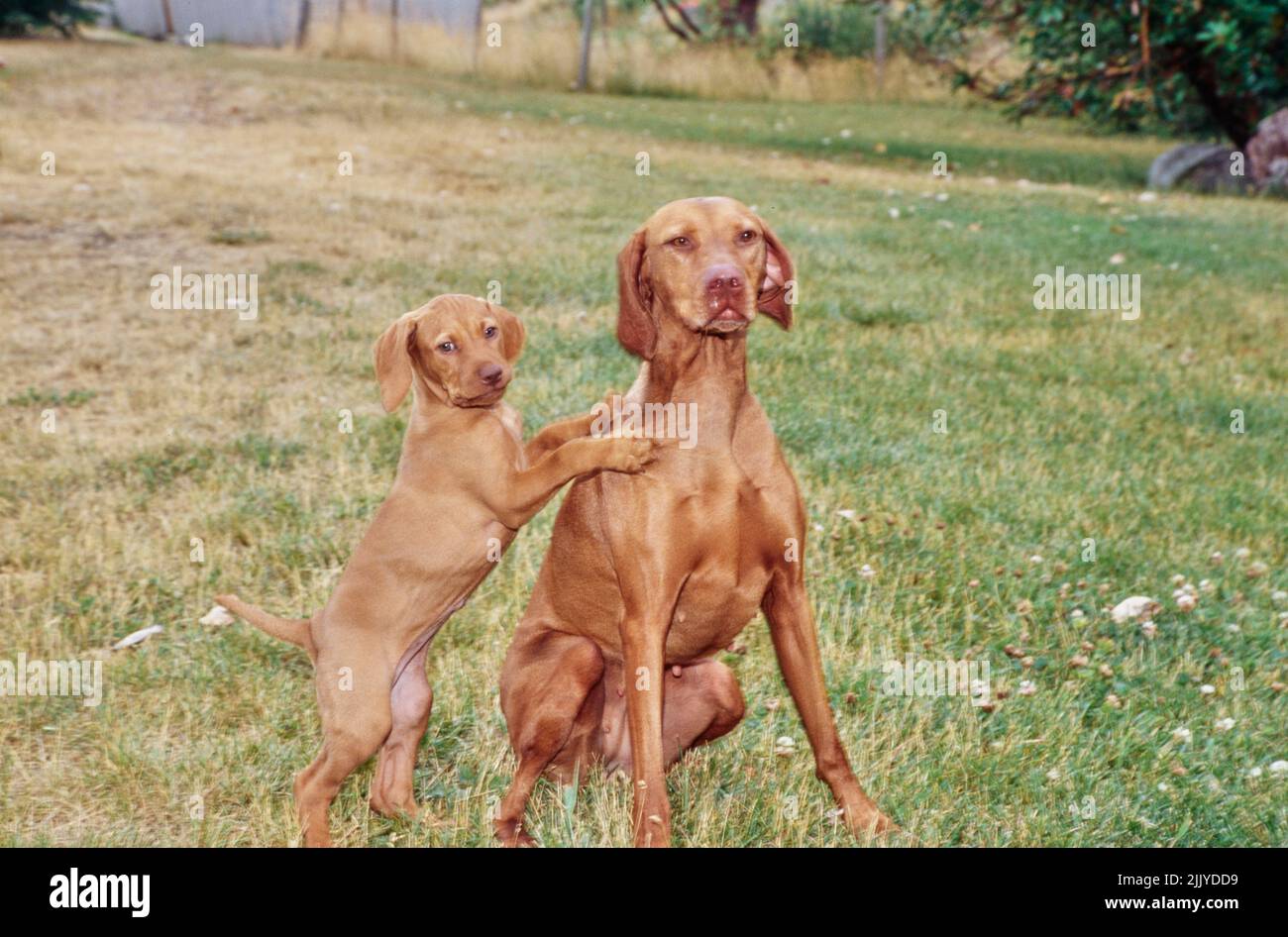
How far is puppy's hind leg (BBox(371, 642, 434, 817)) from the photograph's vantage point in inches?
136

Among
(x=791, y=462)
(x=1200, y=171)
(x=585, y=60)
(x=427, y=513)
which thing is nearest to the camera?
(x=427, y=513)

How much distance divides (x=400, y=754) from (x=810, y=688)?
3.55 feet

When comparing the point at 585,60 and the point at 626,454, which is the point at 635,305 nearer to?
the point at 626,454

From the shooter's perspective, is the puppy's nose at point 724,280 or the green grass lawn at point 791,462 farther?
the green grass lawn at point 791,462

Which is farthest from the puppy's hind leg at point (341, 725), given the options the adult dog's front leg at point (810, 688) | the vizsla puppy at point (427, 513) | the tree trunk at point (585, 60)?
the tree trunk at point (585, 60)

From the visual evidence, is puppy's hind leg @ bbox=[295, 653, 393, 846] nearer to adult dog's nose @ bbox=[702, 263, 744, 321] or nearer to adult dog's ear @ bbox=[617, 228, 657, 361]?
adult dog's ear @ bbox=[617, 228, 657, 361]

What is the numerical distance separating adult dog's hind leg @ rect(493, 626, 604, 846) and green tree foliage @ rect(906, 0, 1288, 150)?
38.7ft

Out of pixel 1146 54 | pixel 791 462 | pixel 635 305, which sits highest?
pixel 1146 54

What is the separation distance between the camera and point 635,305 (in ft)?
10.6

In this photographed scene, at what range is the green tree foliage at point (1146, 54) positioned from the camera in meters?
13.6

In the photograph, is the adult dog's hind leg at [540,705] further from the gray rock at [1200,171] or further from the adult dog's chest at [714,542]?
the gray rock at [1200,171]

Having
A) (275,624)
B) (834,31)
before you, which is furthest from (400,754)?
(834,31)

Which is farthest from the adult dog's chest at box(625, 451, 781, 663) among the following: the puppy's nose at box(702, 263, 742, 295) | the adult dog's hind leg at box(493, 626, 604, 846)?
the puppy's nose at box(702, 263, 742, 295)

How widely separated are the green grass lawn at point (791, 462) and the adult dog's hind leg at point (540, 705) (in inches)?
2.7
